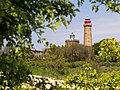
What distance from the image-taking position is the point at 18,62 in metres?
2.81

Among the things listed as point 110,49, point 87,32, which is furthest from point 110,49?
point 87,32

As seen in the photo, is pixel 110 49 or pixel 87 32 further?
pixel 87 32

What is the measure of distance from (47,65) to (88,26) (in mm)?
40071

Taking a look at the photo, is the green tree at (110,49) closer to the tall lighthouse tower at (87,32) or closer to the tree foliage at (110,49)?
the tree foliage at (110,49)

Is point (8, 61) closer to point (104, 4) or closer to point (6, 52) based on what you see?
point (6, 52)

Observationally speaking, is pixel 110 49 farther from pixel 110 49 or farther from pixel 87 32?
pixel 87 32

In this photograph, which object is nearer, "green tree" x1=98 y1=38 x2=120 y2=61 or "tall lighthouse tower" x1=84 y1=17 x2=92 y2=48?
"green tree" x1=98 y1=38 x2=120 y2=61

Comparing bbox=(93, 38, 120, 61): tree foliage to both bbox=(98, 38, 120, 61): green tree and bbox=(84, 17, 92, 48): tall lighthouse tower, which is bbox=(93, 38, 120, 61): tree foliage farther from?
bbox=(84, 17, 92, 48): tall lighthouse tower

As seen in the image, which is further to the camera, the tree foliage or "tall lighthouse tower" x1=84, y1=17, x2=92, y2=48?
"tall lighthouse tower" x1=84, y1=17, x2=92, y2=48

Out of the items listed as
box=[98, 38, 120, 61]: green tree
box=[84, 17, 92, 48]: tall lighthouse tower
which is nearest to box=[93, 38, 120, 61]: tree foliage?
box=[98, 38, 120, 61]: green tree

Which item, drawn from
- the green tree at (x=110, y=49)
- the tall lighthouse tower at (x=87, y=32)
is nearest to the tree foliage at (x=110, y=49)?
the green tree at (x=110, y=49)

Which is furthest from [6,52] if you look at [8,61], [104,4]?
[104,4]

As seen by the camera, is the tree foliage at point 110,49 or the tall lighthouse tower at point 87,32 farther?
the tall lighthouse tower at point 87,32

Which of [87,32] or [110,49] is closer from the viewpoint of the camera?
[110,49]
